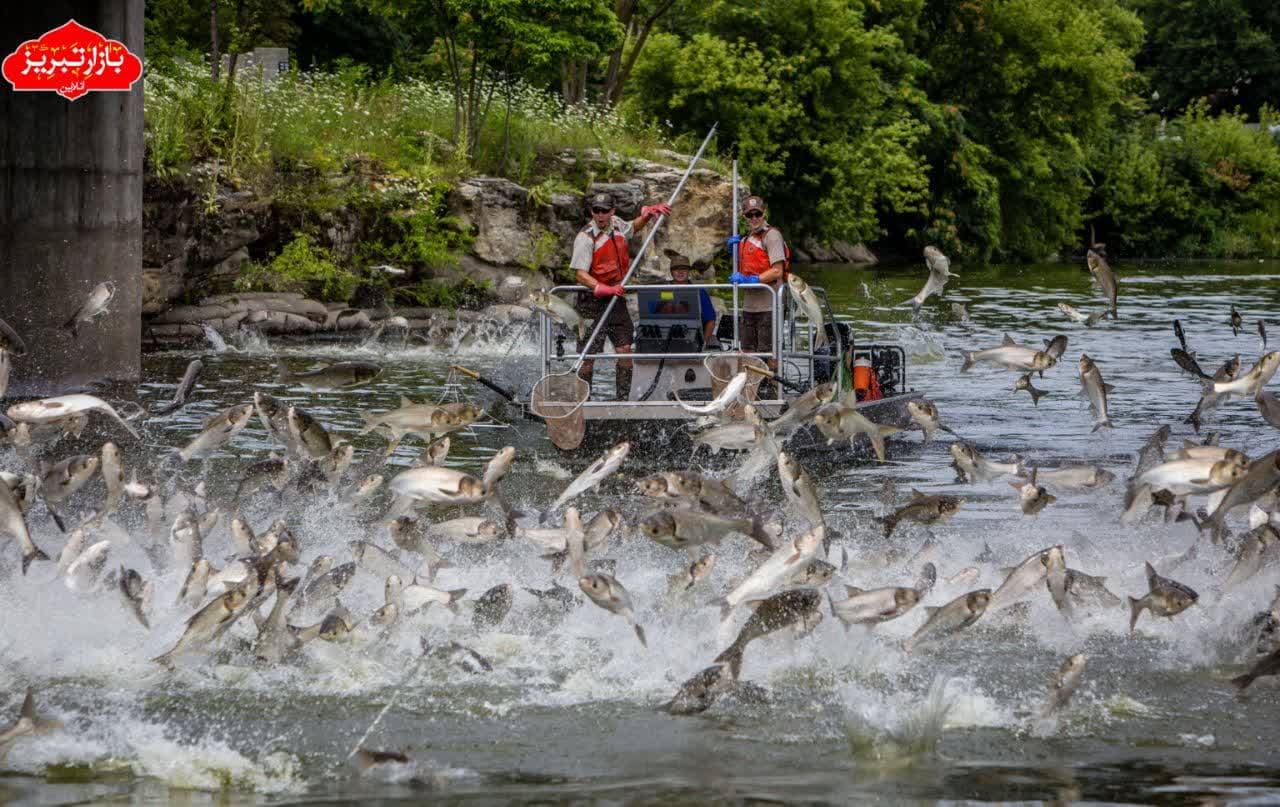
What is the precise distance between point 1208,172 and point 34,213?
5432cm

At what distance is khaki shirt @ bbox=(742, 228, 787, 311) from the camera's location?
53.4ft

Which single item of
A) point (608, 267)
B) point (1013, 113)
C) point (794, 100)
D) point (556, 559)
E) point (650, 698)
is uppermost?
point (1013, 113)

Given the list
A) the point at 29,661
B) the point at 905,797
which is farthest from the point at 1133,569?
the point at 29,661

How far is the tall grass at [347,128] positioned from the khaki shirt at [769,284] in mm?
12197

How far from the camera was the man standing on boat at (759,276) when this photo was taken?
1616 cm

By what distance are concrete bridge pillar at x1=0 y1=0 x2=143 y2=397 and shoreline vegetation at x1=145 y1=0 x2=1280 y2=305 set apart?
5.84 m

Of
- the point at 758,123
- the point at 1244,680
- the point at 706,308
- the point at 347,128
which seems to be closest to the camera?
the point at 1244,680

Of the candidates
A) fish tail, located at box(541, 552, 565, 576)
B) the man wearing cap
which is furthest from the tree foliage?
fish tail, located at box(541, 552, 565, 576)

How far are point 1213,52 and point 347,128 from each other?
5872cm

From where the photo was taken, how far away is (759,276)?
16156 mm

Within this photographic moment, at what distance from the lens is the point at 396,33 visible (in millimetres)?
48094

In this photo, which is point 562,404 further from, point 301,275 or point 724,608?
point 301,275

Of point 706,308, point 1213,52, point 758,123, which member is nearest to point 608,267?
point 706,308

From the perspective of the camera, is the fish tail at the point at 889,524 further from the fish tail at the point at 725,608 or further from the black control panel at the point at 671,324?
the black control panel at the point at 671,324
